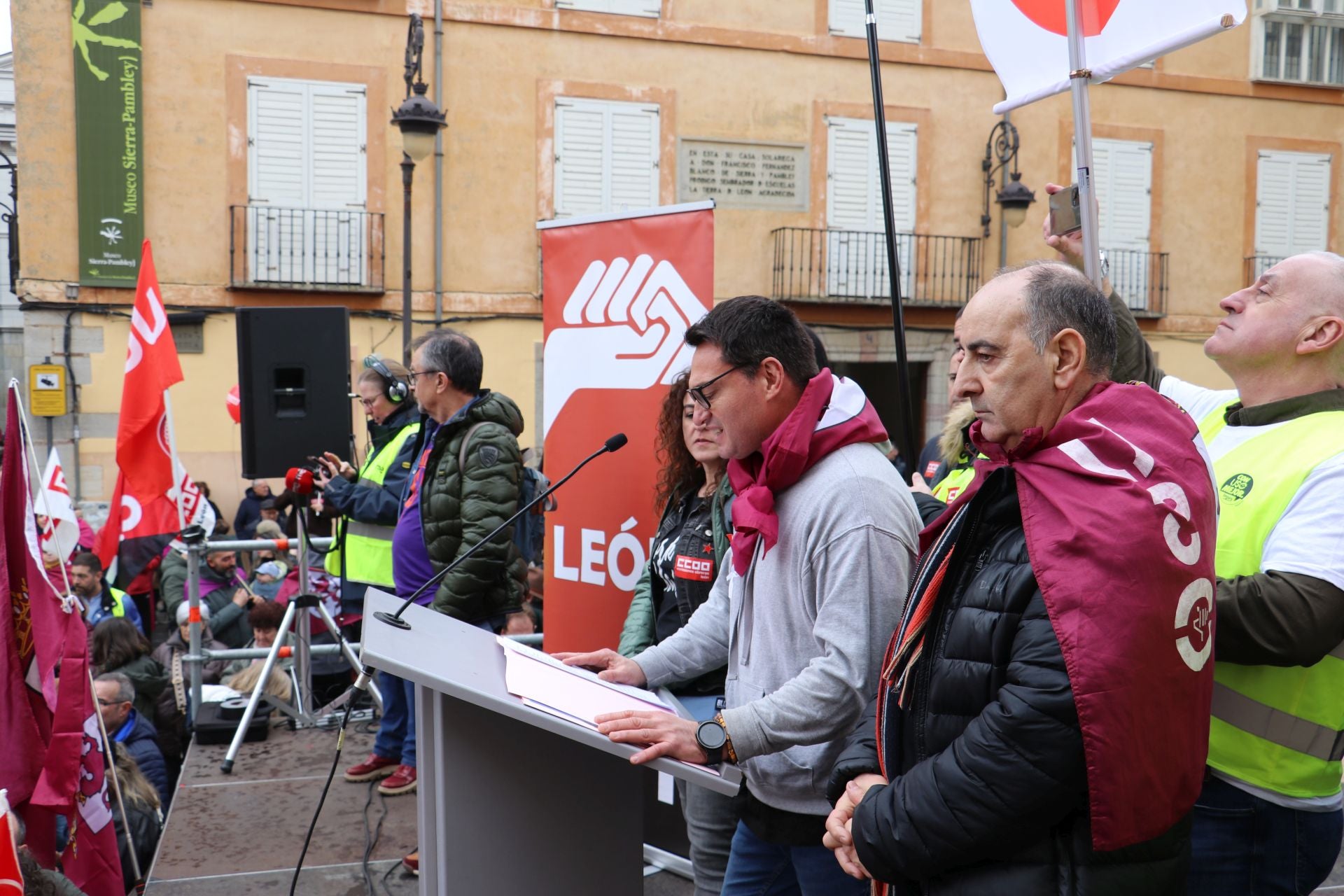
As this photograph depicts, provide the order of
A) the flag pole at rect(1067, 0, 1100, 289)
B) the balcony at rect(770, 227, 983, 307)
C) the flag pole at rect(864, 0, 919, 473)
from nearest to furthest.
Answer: the flag pole at rect(1067, 0, 1100, 289) < the flag pole at rect(864, 0, 919, 473) < the balcony at rect(770, 227, 983, 307)

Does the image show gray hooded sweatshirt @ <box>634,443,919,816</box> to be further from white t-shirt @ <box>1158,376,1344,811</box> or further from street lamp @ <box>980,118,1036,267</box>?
street lamp @ <box>980,118,1036,267</box>

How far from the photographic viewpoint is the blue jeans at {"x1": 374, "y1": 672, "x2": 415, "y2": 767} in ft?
15.3

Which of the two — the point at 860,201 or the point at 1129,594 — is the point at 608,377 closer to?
the point at 1129,594

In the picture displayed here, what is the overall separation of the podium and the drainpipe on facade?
12.0m

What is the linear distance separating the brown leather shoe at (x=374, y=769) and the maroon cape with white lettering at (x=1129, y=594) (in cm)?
396

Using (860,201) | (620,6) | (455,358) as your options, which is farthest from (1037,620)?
(860,201)

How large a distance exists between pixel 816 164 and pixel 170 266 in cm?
805

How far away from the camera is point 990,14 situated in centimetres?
276

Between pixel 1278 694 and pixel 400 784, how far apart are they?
11.8 ft

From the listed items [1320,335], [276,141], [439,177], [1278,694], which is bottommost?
[1278,694]

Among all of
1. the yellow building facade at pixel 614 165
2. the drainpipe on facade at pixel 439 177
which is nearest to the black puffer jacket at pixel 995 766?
the drainpipe on facade at pixel 439 177

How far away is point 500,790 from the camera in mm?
2074

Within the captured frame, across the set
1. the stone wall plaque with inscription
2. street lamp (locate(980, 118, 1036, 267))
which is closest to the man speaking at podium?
the stone wall plaque with inscription

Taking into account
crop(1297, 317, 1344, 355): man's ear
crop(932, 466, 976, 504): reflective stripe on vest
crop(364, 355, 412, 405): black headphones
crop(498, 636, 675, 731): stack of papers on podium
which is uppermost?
crop(1297, 317, 1344, 355): man's ear
